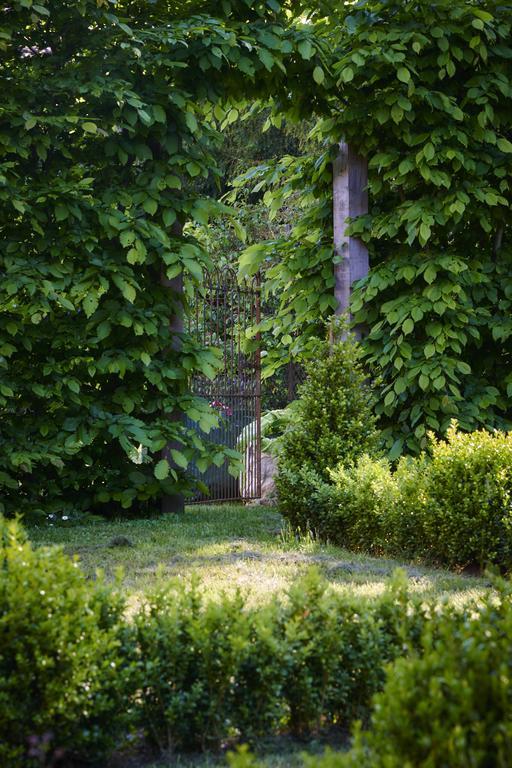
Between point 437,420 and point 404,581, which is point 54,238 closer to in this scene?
point 437,420

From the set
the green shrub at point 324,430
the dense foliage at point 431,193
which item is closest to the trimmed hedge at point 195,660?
the green shrub at point 324,430

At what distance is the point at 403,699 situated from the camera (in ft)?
6.89

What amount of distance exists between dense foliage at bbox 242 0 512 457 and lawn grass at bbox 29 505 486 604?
178 centimetres

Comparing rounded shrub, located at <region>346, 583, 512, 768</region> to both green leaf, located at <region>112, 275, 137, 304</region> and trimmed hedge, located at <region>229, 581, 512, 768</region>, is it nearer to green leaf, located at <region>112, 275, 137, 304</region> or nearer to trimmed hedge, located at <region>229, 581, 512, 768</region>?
trimmed hedge, located at <region>229, 581, 512, 768</region>

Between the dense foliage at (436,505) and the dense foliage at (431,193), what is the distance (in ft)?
4.39

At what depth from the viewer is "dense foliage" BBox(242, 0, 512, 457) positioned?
23.8 feet

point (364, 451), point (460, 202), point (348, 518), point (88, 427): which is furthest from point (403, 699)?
point (460, 202)

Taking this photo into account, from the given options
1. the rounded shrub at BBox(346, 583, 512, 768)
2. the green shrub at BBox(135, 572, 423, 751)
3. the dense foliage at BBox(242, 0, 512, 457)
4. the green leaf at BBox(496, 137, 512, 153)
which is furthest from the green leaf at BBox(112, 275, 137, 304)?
the rounded shrub at BBox(346, 583, 512, 768)

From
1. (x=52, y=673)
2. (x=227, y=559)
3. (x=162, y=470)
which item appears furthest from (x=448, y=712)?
(x=162, y=470)

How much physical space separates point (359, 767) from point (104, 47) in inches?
244

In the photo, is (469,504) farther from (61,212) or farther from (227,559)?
(61,212)

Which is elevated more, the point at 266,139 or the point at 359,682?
the point at 266,139

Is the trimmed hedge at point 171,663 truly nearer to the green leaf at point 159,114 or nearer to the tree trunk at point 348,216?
the green leaf at point 159,114

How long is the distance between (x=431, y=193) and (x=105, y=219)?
299 centimetres
